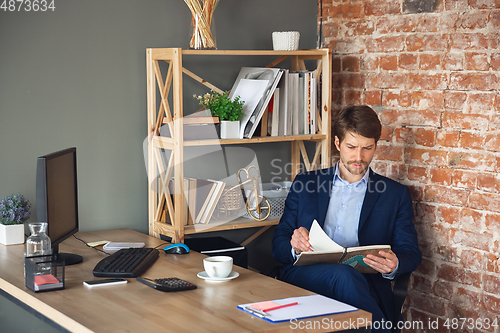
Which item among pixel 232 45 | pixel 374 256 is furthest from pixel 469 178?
pixel 232 45

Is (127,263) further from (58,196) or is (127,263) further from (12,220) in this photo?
(12,220)

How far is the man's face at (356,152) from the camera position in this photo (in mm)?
2570

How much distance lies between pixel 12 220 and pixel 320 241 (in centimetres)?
136

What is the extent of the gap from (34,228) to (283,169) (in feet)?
5.61

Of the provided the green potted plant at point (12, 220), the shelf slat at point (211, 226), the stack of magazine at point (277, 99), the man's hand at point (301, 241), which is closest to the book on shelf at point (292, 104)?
the stack of magazine at point (277, 99)

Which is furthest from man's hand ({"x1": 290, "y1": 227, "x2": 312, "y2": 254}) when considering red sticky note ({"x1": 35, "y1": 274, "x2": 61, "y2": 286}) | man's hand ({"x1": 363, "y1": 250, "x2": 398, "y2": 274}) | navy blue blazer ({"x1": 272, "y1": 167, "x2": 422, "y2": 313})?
red sticky note ({"x1": 35, "y1": 274, "x2": 61, "y2": 286})

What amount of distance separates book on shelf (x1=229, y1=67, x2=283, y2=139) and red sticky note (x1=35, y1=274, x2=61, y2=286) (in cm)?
124

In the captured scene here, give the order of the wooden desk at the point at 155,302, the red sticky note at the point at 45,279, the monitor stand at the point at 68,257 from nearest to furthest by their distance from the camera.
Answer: the wooden desk at the point at 155,302
the red sticky note at the point at 45,279
the monitor stand at the point at 68,257

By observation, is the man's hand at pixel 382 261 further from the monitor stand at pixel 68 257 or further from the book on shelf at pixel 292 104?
the monitor stand at pixel 68 257

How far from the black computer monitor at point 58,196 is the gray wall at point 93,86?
0.38 meters

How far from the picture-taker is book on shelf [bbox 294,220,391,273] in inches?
87.5

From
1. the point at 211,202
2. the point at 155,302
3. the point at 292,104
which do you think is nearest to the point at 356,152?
the point at 292,104

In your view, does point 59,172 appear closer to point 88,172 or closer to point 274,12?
point 88,172

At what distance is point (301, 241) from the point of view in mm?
2355
